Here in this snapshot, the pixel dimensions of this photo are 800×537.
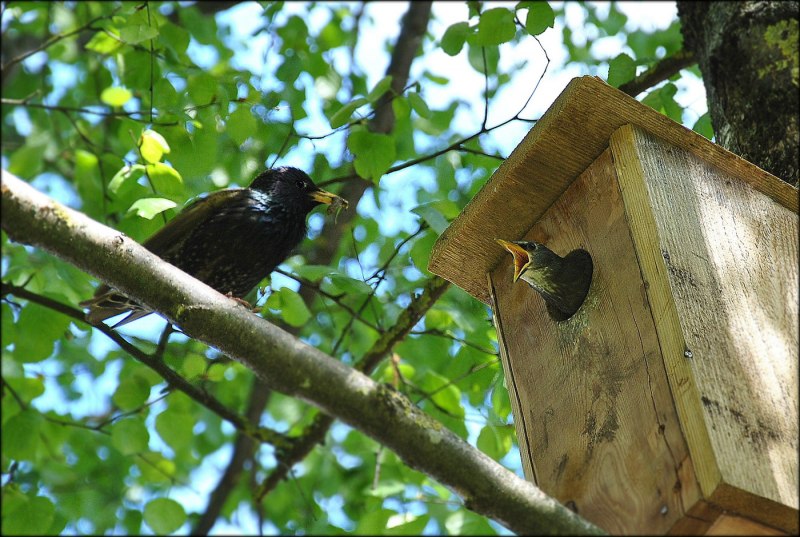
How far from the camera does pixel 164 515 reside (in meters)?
→ 3.99

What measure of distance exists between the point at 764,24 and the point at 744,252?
3.35 feet

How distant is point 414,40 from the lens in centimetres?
561

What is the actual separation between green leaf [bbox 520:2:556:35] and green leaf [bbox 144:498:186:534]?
2.36 m

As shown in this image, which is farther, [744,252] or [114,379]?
[114,379]

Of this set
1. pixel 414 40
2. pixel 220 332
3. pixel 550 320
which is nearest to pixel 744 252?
pixel 550 320

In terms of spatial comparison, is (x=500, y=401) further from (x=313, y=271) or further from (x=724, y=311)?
(x=724, y=311)

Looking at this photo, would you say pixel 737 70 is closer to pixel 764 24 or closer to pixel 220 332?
pixel 764 24

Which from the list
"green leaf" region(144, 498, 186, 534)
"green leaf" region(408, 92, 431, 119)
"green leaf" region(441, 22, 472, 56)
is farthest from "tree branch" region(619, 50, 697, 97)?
"green leaf" region(144, 498, 186, 534)

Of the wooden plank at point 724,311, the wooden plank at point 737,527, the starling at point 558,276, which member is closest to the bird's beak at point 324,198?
the starling at point 558,276

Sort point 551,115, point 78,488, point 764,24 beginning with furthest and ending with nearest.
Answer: point 78,488 → point 764,24 → point 551,115

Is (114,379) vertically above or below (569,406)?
above

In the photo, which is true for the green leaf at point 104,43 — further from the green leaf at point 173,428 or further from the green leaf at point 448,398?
the green leaf at point 448,398

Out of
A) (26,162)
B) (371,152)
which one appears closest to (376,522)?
(371,152)

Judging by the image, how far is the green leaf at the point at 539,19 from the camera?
333cm
